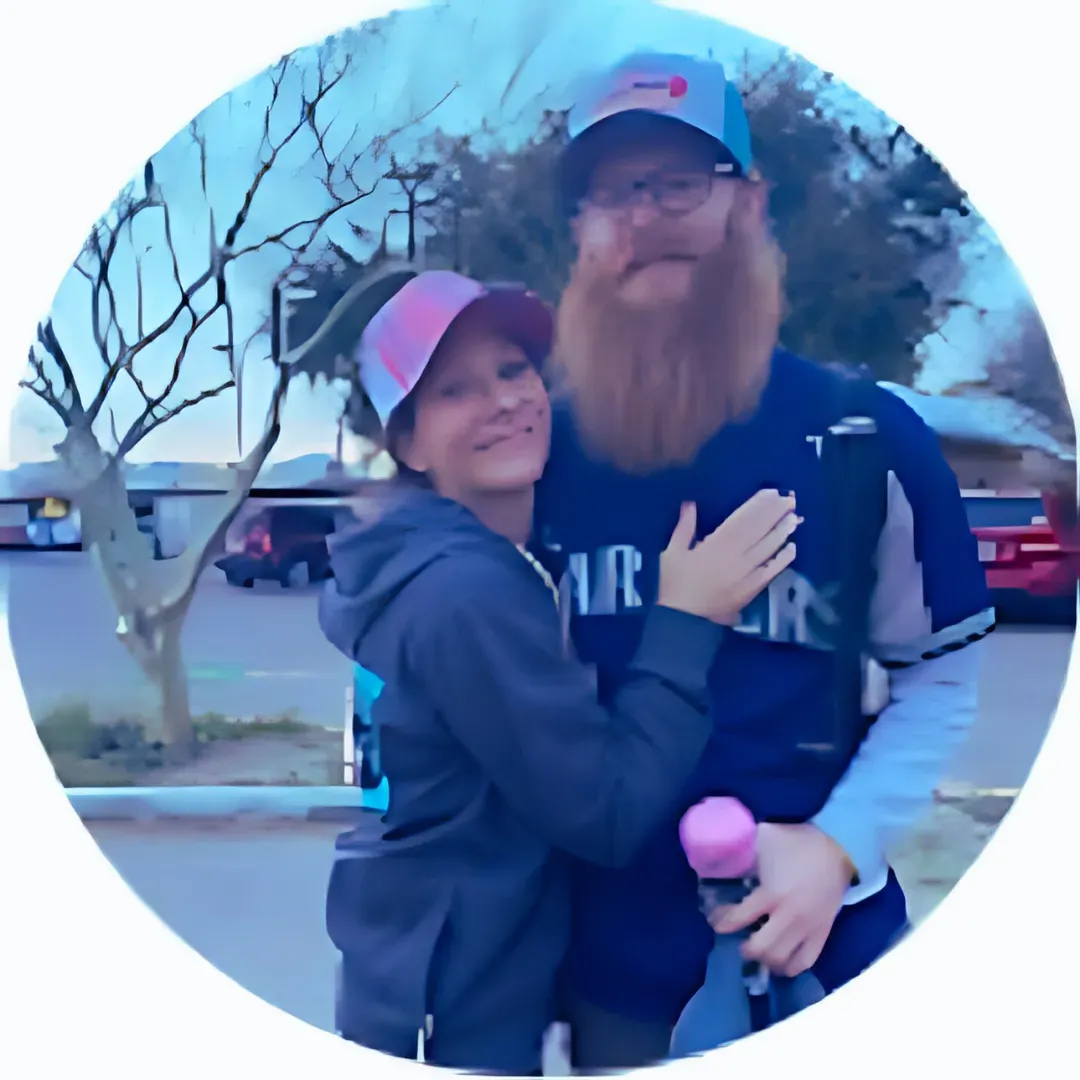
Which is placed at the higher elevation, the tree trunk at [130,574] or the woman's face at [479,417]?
the woman's face at [479,417]

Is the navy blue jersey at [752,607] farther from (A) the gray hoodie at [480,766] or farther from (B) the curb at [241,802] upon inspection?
(B) the curb at [241,802]

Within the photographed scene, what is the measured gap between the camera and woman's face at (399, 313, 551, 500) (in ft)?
4.87

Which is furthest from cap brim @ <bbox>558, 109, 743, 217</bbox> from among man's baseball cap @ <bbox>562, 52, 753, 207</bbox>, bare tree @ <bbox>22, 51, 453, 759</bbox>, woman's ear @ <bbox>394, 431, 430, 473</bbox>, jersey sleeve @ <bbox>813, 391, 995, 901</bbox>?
jersey sleeve @ <bbox>813, 391, 995, 901</bbox>

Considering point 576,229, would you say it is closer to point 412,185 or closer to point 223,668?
point 412,185

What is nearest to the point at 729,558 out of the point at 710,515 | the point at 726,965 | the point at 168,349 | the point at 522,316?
the point at 710,515

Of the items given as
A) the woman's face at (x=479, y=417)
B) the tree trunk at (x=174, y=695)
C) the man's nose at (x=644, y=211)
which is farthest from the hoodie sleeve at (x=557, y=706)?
Answer: the man's nose at (x=644, y=211)

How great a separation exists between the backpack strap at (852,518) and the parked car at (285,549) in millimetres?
668

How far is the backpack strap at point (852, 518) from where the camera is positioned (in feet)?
5.09

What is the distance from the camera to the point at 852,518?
1555mm

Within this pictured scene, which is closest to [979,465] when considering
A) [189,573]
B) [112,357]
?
[189,573]

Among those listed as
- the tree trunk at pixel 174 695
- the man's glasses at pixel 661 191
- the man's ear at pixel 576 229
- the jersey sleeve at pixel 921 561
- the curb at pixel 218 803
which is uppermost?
the man's glasses at pixel 661 191

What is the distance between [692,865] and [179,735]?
72 cm

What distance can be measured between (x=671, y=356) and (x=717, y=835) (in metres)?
0.63

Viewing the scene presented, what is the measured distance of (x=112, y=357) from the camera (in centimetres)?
159
